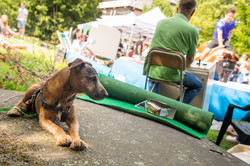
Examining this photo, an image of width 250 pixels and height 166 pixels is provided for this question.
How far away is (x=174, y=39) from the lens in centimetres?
356

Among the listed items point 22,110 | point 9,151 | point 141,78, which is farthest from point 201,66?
point 9,151

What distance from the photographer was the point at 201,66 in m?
4.56

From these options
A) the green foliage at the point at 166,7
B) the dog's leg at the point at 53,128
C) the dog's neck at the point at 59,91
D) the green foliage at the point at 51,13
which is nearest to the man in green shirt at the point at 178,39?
the dog's neck at the point at 59,91

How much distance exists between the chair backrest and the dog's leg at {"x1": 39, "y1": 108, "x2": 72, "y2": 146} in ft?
7.48

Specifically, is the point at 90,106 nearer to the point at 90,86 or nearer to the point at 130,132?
the point at 130,132

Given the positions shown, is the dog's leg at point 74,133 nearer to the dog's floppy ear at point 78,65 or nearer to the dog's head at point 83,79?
the dog's head at point 83,79

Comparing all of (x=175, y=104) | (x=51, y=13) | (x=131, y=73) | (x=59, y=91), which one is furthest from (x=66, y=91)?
(x=51, y=13)

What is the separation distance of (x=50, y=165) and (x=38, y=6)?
21.9 metres

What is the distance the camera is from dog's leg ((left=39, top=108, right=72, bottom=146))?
157 centimetres

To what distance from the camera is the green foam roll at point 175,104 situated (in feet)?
10.00

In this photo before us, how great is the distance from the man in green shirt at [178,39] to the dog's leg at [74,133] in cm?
218

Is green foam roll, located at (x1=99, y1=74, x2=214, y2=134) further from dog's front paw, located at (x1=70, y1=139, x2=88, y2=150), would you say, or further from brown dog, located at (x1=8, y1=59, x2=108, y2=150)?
dog's front paw, located at (x1=70, y1=139, x2=88, y2=150)

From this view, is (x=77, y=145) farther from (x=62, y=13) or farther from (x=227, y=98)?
(x=62, y=13)

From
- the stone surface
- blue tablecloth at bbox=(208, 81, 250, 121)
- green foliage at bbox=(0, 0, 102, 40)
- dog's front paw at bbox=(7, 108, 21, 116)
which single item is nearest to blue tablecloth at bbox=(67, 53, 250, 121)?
blue tablecloth at bbox=(208, 81, 250, 121)
